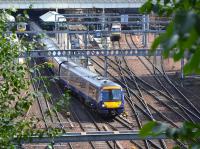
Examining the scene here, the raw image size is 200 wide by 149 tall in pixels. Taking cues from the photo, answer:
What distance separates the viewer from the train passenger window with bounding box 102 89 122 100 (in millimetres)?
21969

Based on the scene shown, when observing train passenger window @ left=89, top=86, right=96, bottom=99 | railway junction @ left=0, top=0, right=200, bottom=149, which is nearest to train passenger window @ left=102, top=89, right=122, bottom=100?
railway junction @ left=0, top=0, right=200, bottom=149

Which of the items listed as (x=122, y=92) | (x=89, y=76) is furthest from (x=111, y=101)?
(x=89, y=76)

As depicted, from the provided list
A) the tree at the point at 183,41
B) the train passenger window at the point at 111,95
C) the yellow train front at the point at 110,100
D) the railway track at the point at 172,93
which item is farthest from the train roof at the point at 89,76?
the tree at the point at 183,41

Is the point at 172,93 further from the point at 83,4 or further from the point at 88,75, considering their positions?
the point at 83,4

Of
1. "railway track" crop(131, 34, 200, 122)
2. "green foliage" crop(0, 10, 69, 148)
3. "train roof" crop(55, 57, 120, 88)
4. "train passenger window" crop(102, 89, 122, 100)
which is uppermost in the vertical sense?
"green foliage" crop(0, 10, 69, 148)

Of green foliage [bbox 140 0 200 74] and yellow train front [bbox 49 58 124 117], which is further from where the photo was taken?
yellow train front [bbox 49 58 124 117]

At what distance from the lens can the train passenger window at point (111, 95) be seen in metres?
22.0

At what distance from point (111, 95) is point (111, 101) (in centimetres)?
26

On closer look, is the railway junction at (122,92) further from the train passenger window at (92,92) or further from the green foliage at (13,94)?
the green foliage at (13,94)

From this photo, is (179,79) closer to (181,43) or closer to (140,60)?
(140,60)

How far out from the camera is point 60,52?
25.5 meters

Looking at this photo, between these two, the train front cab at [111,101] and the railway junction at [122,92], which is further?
the train front cab at [111,101]

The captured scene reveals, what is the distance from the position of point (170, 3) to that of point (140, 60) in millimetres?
31369

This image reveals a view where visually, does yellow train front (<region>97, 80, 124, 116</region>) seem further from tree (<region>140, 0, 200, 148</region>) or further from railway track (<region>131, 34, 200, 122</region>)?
tree (<region>140, 0, 200, 148</region>)
